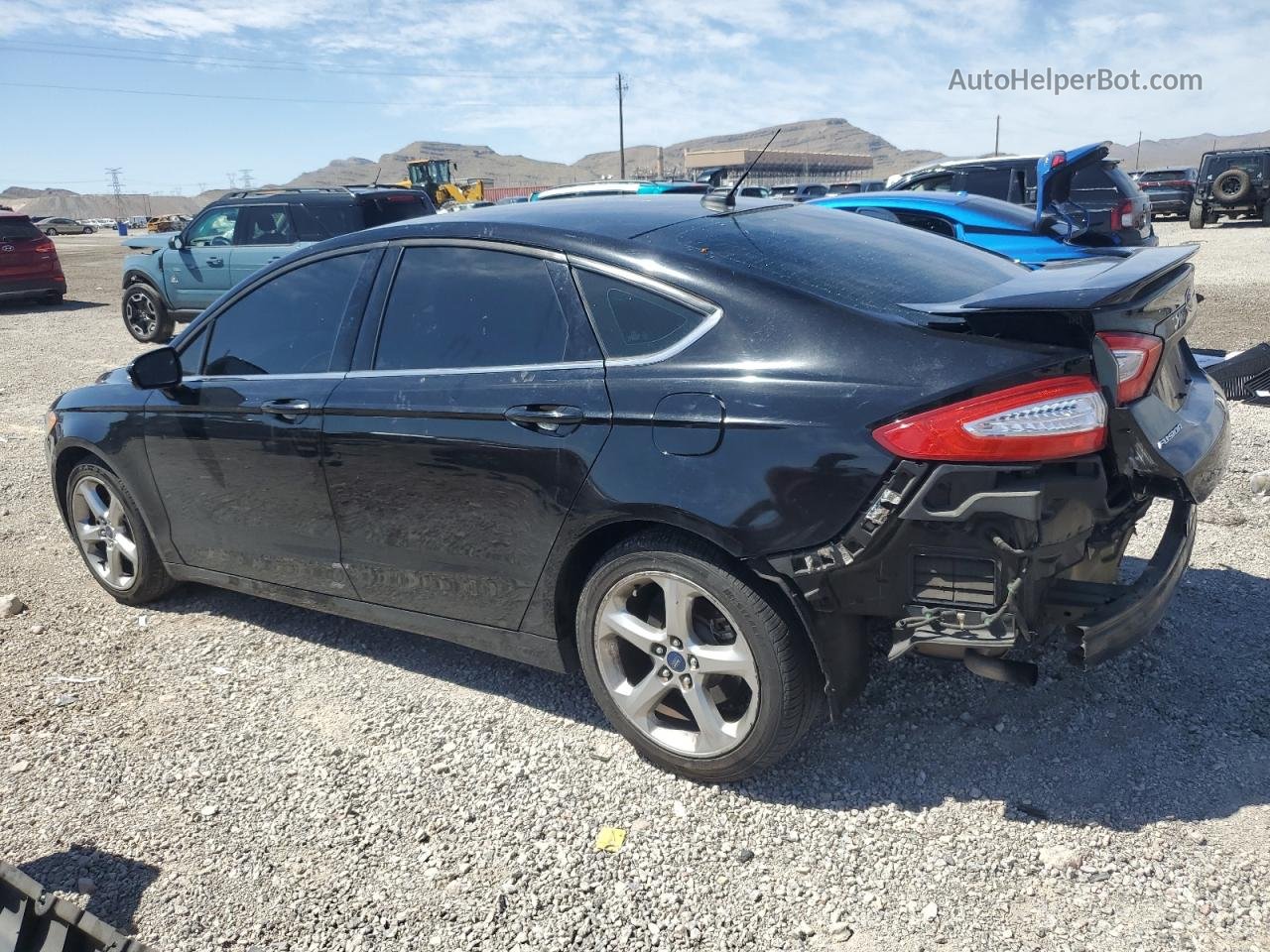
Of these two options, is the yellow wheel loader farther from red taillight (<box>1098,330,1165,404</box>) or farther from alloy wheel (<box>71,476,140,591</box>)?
red taillight (<box>1098,330,1165,404</box>)

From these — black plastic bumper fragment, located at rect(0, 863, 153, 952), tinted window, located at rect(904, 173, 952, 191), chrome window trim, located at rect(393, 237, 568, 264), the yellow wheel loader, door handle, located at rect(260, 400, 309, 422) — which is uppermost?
the yellow wheel loader

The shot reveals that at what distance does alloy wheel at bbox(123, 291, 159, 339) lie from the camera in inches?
528

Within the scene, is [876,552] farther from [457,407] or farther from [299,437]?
[299,437]

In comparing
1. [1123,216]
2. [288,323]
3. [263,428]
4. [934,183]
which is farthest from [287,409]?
[934,183]

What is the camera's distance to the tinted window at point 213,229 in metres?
12.7

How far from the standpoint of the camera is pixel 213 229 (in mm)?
12836

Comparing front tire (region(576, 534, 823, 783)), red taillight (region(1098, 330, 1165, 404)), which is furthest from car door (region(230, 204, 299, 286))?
→ red taillight (region(1098, 330, 1165, 404))

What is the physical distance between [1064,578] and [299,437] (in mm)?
2599

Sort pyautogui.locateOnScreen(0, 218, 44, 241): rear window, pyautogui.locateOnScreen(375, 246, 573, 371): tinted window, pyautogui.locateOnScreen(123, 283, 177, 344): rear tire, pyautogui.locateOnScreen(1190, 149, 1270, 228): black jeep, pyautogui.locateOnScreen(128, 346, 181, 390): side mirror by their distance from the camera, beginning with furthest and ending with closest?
pyautogui.locateOnScreen(1190, 149, 1270, 228): black jeep, pyautogui.locateOnScreen(0, 218, 44, 241): rear window, pyautogui.locateOnScreen(123, 283, 177, 344): rear tire, pyautogui.locateOnScreen(128, 346, 181, 390): side mirror, pyautogui.locateOnScreen(375, 246, 573, 371): tinted window

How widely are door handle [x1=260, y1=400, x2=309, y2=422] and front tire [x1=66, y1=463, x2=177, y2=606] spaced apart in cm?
113

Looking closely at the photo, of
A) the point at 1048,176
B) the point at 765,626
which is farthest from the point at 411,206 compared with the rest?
the point at 765,626

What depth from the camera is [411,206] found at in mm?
12328

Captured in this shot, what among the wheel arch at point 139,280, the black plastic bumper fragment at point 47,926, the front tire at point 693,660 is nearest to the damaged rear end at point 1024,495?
the front tire at point 693,660

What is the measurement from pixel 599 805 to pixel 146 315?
12.8m
